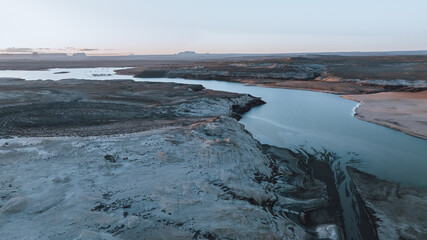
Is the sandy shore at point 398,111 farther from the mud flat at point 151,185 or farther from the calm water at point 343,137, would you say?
the mud flat at point 151,185

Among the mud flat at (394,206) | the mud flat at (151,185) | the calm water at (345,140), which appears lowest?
the mud flat at (394,206)

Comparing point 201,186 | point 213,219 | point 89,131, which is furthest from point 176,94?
point 213,219

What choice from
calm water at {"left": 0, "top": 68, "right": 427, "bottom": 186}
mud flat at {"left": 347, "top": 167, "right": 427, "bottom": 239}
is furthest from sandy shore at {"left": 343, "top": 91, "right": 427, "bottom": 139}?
mud flat at {"left": 347, "top": 167, "right": 427, "bottom": 239}

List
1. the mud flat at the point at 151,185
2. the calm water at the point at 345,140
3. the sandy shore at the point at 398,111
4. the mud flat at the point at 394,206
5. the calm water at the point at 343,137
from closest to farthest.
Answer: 1. the mud flat at the point at 151,185
2. the mud flat at the point at 394,206
3. the calm water at the point at 345,140
4. the calm water at the point at 343,137
5. the sandy shore at the point at 398,111

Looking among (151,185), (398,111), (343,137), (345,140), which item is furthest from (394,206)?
(398,111)

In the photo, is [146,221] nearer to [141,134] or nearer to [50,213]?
[50,213]

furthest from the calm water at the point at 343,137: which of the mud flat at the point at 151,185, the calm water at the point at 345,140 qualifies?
the mud flat at the point at 151,185
